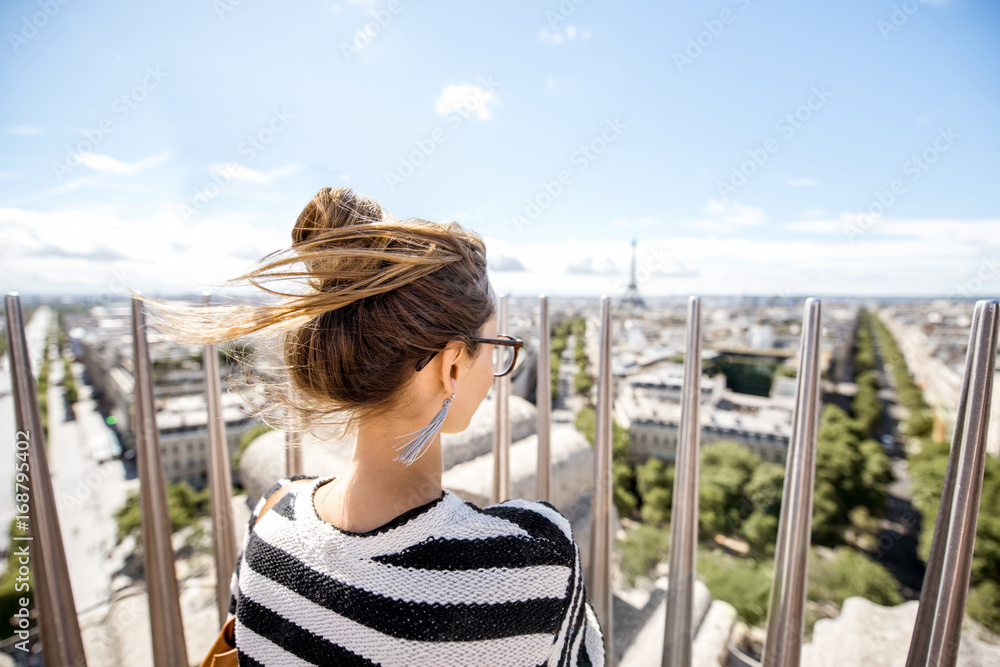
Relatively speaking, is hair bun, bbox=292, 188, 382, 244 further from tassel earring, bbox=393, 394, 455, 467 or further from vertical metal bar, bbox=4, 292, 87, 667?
vertical metal bar, bbox=4, 292, 87, 667

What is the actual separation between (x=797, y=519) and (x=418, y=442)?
4.27 ft

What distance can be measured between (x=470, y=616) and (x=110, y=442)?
24.6 m

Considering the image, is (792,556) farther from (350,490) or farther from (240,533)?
(240,533)

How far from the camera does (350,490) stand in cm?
108

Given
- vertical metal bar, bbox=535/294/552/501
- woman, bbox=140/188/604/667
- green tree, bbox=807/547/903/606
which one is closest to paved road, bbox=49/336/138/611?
woman, bbox=140/188/604/667

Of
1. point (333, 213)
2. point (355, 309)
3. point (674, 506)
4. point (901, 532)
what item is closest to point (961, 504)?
point (674, 506)

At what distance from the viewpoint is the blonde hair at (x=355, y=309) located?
3.29ft

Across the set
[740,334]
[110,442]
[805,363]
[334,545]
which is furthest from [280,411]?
[110,442]

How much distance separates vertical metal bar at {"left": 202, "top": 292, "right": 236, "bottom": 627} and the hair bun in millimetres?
1252

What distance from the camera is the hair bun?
1098mm

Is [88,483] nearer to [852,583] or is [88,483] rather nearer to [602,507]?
[602,507]

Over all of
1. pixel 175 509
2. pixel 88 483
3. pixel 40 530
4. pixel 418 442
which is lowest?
pixel 175 509

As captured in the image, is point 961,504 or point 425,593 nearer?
point 425,593

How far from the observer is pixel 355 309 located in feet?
3.36
